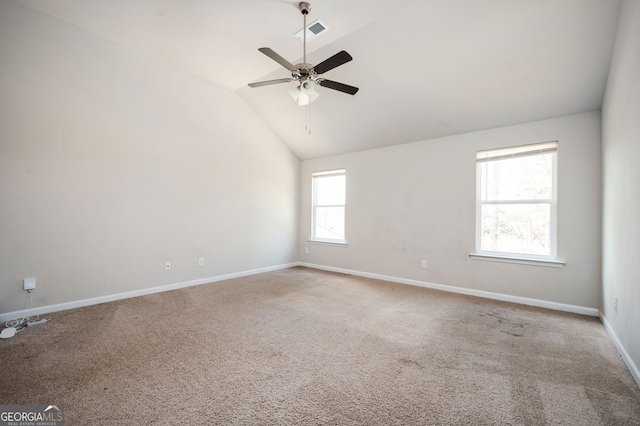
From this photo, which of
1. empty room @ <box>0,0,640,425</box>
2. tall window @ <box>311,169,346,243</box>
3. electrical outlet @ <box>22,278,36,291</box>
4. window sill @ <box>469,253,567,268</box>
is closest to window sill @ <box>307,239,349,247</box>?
tall window @ <box>311,169,346,243</box>

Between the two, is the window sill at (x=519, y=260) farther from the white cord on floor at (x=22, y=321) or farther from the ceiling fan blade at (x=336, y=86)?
the white cord on floor at (x=22, y=321)

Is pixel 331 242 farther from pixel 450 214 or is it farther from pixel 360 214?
pixel 450 214

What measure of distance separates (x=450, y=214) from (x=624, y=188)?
197cm

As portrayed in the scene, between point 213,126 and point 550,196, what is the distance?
4986 mm

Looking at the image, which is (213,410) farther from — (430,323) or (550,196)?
(550,196)

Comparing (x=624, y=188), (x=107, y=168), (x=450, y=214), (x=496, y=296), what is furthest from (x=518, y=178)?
(x=107, y=168)

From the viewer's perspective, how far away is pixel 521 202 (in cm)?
359

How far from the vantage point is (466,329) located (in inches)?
106

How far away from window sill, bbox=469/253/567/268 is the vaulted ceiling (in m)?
1.81

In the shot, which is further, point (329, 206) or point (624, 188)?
point (329, 206)

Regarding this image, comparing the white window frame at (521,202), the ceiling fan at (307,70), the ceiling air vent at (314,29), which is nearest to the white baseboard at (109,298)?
the ceiling fan at (307,70)

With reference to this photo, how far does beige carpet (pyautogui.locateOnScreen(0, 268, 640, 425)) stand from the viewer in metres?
1.52

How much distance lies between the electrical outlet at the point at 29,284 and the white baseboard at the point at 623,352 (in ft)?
17.6

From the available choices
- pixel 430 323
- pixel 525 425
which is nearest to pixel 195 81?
pixel 430 323
